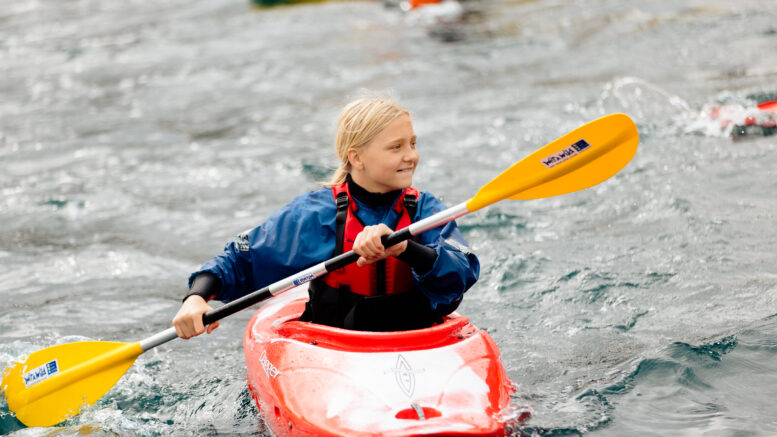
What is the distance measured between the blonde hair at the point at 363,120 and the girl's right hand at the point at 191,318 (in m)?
0.72

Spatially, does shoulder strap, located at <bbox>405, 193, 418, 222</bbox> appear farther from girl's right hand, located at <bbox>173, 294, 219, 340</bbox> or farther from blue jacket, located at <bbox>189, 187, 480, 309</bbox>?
girl's right hand, located at <bbox>173, 294, 219, 340</bbox>

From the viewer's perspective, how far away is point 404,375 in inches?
103

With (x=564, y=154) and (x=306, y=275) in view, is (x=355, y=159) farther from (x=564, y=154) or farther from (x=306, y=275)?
(x=564, y=154)

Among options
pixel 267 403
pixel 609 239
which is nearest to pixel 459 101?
pixel 609 239

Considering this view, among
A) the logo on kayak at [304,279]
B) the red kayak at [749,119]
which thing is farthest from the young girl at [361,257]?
the red kayak at [749,119]

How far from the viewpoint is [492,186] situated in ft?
10.0

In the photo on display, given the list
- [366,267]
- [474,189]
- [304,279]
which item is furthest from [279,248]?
[474,189]

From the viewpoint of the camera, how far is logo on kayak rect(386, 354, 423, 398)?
255cm

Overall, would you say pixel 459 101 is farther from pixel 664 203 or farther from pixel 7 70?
pixel 7 70

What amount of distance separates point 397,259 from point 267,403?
0.65 metres

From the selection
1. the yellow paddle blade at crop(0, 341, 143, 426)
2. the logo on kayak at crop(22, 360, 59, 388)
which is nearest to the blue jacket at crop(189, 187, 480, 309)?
the yellow paddle blade at crop(0, 341, 143, 426)

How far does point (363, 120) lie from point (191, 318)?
888 mm

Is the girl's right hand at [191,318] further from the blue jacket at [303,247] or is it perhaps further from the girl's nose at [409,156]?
the girl's nose at [409,156]

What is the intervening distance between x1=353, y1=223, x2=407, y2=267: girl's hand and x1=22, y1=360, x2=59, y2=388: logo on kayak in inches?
56.7
